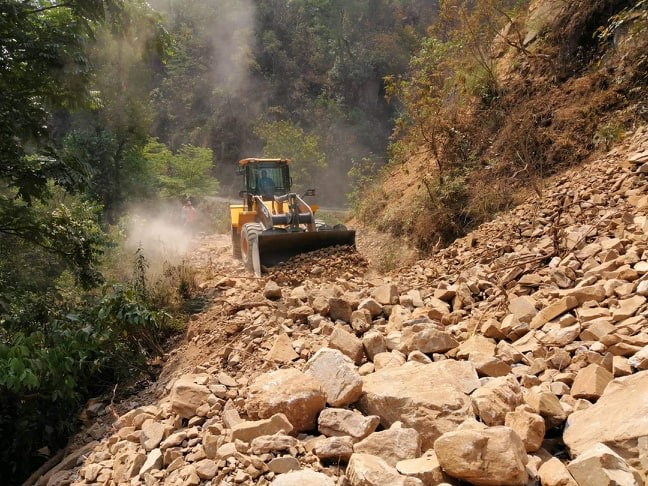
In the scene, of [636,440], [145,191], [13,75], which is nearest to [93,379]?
[13,75]

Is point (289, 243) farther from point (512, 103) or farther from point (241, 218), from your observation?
point (512, 103)

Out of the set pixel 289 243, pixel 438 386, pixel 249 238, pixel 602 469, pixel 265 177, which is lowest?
pixel 602 469

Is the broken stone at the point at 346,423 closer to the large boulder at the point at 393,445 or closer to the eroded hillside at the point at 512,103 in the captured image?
the large boulder at the point at 393,445

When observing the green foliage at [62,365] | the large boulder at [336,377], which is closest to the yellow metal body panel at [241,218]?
the green foliage at [62,365]

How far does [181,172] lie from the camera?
25594 millimetres

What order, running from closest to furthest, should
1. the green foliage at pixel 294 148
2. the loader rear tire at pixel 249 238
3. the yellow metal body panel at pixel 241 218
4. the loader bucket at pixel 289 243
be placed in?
the loader bucket at pixel 289 243
the loader rear tire at pixel 249 238
the yellow metal body panel at pixel 241 218
the green foliage at pixel 294 148

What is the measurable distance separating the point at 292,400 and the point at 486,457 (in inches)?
44.2

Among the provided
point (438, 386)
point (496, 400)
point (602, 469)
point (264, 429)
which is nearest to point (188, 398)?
point (264, 429)

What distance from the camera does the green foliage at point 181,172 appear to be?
23.5 m

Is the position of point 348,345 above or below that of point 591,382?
above

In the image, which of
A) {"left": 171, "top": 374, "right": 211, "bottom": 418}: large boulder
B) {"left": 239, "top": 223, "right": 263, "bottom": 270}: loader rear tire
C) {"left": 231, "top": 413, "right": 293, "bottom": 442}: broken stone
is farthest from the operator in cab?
{"left": 231, "top": 413, "right": 293, "bottom": 442}: broken stone

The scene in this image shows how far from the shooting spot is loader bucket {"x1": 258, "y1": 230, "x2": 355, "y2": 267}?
7.55m

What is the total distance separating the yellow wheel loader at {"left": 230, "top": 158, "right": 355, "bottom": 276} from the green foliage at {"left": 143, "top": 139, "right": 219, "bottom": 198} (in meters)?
14.0

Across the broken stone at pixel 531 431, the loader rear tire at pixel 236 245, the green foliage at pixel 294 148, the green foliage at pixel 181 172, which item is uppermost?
the green foliage at pixel 294 148
